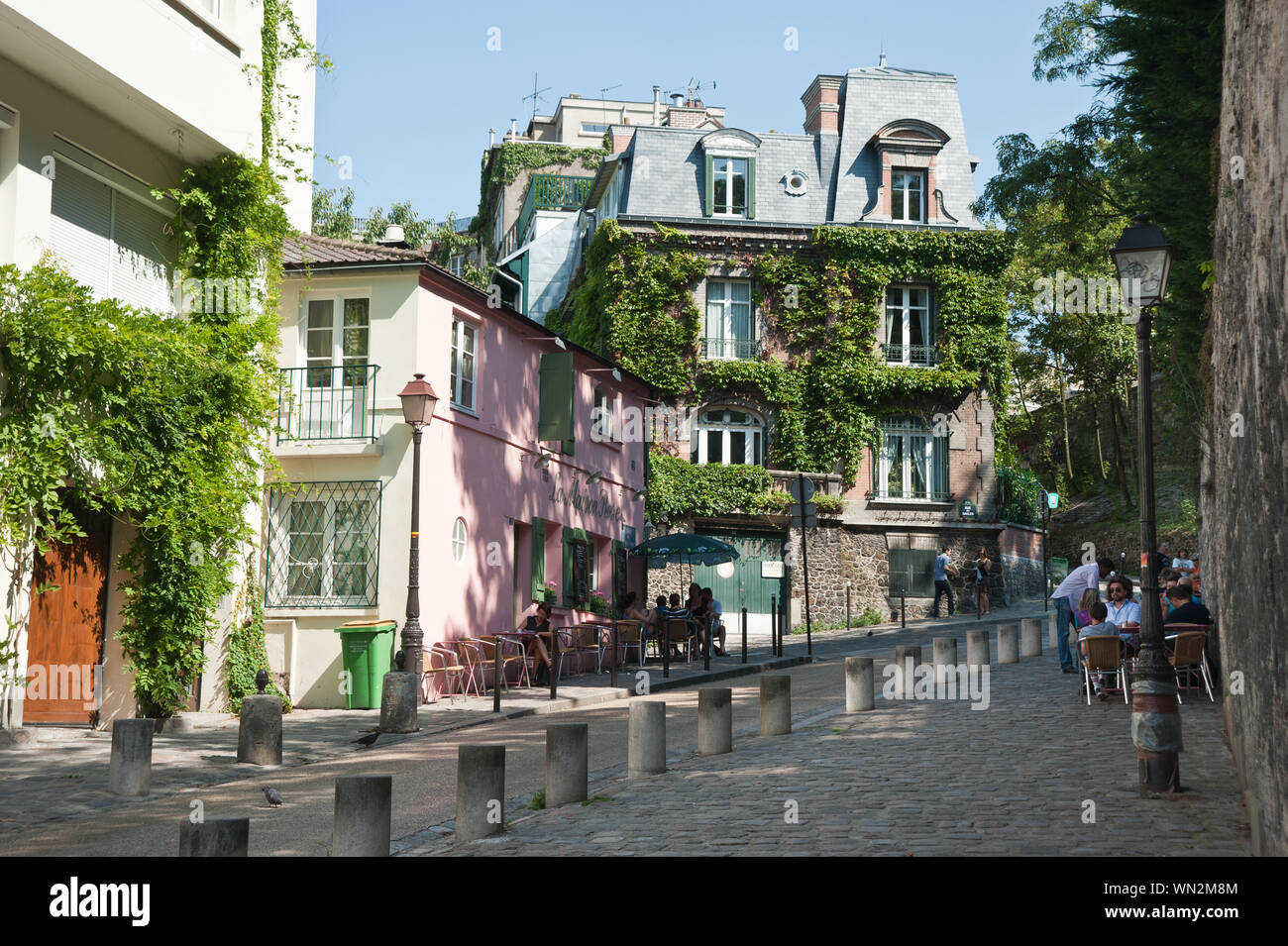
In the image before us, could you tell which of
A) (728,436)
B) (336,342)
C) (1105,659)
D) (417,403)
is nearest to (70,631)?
(417,403)

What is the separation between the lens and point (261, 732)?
13023mm

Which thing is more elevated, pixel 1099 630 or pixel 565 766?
pixel 1099 630

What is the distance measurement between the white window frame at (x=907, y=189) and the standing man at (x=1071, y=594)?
21374 millimetres

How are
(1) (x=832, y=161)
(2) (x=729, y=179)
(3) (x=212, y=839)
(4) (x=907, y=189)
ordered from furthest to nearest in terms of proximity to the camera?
(1) (x=832, y=161), (4) (x=907, y=189), (2) (x=729, y=179), (3) (x=212, y=839)

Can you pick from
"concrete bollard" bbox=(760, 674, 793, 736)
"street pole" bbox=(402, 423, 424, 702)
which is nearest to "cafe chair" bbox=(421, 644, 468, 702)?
"street pole" bbox=(402, 423, 424, 702)

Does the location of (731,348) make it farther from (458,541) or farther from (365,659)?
(365,659)

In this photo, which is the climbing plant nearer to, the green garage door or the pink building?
the green garage door

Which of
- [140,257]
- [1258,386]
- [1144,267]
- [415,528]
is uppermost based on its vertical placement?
[140,257]

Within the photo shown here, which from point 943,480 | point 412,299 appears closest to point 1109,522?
point 943,480

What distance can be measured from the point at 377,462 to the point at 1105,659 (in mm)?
10530

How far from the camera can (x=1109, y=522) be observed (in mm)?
44562

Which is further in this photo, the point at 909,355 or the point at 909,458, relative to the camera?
the point at 909,355

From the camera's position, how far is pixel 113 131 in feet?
50.9

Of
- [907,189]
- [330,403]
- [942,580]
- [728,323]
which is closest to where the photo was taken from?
[330,403]
